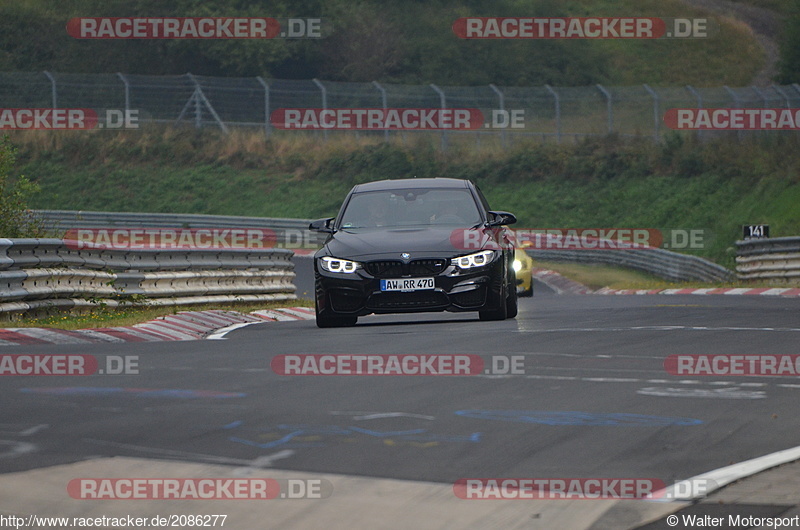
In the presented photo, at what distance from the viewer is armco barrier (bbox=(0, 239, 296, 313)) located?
14117 millimetres

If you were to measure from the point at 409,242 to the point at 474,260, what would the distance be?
0.71 metres

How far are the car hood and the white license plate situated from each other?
0.25 metres

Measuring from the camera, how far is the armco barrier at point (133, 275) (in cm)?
1412

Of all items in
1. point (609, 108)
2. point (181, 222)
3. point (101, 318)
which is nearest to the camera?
point (101, 318)

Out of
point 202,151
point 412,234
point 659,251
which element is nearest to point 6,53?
point 202,151

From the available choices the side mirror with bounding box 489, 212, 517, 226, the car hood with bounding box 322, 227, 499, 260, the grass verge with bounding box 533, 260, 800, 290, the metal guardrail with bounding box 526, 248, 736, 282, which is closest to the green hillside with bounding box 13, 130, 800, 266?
the metal guardrail with bounding box 526, 248, 736, 282

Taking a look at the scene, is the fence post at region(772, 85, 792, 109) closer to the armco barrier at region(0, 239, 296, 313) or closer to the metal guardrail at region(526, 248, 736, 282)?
the metal guardrail at region(526, 248, 736, 282)

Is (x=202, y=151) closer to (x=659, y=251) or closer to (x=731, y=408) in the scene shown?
(x=659, y=251)

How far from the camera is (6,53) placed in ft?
229

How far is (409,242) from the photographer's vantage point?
13.7 m

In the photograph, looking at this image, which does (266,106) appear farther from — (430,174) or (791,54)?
(791,54)

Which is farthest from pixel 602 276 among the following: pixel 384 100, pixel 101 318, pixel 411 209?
pixel 101 318

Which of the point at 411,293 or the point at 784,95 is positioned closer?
the point at 411,293

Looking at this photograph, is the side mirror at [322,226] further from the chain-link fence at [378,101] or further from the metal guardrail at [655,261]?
the chain-link fence at [378,101]
